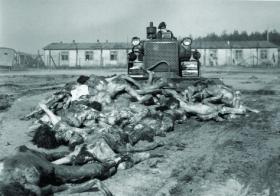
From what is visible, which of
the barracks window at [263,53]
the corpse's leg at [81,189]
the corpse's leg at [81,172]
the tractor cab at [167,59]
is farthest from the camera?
the barracks window at [263,53]

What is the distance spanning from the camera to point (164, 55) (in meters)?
13.0

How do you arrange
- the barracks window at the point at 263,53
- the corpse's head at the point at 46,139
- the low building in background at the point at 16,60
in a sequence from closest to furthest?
1. the corpse's head at the point at 46,139
2. the low building in background at the point at 16,60
3. the barracks window at the point at 263,53

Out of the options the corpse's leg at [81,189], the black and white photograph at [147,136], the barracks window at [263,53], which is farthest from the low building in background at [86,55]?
the corpse's leg at [81,189]

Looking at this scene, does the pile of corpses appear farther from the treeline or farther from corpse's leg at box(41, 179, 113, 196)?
the treeline

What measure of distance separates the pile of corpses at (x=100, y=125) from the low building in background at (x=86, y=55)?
41.5 meters

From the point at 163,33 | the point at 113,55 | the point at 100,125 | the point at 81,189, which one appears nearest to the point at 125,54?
the point at 113,55

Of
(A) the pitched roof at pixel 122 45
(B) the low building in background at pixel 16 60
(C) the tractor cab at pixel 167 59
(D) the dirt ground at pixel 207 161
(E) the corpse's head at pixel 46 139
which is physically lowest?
(D) the dirt ground at pixel 207 161

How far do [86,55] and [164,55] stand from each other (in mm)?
41047

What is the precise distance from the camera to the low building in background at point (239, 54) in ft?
175

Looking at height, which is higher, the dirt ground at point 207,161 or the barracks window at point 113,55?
the barracks window at point 113,55

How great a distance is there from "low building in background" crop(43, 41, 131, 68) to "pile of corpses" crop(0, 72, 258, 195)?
41.5 metres

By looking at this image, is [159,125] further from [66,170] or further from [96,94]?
[66,170]

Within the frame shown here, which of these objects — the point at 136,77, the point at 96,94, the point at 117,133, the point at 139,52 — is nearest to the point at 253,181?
the point at 117,133

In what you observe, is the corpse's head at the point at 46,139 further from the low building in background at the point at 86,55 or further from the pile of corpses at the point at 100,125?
the low building in background at the point at 86,55
